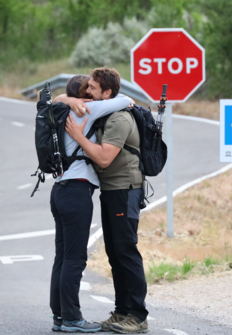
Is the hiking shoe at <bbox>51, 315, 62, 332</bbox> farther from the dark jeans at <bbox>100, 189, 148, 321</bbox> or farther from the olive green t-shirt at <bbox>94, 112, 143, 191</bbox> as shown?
the olive green t-shirt at <bbox>94, 112, 143, 191</bbox>


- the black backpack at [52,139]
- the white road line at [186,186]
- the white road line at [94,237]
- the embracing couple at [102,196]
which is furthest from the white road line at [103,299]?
the white road line at [186,186]

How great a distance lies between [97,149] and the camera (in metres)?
4.80

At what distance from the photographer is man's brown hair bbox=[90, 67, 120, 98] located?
4.91 m

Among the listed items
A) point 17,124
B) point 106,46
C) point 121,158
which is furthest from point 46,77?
point 121,158

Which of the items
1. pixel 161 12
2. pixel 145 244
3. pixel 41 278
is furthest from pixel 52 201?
pixel 161 12

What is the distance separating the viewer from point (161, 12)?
90.3 ft

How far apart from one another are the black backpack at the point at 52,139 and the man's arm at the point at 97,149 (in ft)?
0.31

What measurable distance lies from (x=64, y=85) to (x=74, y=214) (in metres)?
19.0

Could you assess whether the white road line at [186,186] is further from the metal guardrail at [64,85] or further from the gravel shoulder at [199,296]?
the metal guardrail at [64,85]

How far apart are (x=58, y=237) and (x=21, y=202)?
7269 mm

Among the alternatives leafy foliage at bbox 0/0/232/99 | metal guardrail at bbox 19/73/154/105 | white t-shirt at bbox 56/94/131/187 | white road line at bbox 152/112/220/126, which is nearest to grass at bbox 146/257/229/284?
white t-shirt at bbox 56/94/131/187

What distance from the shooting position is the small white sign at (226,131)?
24.0ft

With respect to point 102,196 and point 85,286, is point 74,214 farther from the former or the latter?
point 85,286

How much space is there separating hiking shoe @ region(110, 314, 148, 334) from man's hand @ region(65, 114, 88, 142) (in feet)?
4.59
